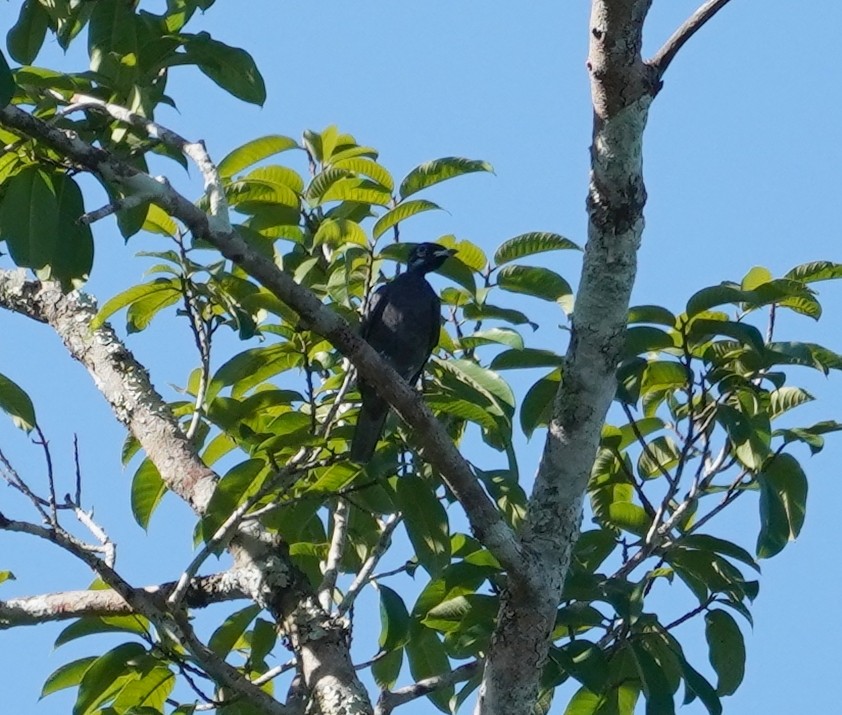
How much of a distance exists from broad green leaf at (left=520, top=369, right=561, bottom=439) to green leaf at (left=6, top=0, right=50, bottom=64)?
6.22 ft

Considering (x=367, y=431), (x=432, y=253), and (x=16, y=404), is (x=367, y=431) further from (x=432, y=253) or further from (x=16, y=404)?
(x=16, y=404)

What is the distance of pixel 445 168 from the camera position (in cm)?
472

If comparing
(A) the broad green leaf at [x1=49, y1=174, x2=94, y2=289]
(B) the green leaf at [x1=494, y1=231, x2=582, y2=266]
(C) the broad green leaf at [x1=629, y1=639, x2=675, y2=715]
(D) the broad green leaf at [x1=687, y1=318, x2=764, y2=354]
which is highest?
(B) the green leaf at [x1=494, y1=231, x2=582, y2=266]

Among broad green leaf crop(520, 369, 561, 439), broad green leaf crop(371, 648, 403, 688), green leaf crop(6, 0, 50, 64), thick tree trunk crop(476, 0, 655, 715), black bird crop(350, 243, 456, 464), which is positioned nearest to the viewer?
thick tree trunk crop(476, 0, 655, 715)

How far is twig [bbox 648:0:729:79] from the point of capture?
412cm

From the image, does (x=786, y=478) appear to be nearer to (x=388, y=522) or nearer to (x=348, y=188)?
(x=388, y=522)

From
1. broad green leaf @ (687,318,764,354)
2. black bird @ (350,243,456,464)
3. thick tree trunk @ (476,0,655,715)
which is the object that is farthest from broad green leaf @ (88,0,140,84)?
broad green leaf @ (687,318,764,354)

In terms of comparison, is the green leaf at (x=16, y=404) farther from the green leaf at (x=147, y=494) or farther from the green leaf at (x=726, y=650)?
the green leaf at (x=726, y=650)

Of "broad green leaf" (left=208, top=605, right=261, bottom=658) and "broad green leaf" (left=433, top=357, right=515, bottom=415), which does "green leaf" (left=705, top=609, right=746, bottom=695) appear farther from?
"broad green leaf" (left=208, top=605, right=261, bottom=658)

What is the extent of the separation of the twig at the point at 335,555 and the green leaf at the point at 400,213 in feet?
2.86

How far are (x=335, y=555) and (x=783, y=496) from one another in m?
1.48

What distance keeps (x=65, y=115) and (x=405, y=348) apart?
2.87 m

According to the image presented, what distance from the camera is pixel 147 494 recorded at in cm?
514

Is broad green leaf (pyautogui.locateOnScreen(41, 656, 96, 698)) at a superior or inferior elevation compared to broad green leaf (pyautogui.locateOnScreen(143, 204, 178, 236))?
inferior
